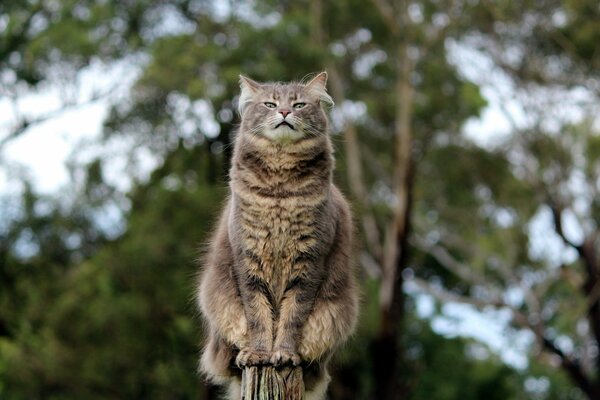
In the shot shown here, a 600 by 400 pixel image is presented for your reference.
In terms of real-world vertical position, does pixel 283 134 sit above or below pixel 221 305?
above

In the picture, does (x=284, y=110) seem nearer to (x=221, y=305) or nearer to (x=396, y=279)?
(x=221, y=305)

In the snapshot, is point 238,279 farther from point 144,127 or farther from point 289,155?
point 144,127

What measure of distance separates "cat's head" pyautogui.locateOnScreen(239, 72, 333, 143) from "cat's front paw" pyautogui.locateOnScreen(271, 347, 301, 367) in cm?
151

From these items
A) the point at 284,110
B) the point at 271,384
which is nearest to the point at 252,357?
the point at 271,384

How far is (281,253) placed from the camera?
6629mm

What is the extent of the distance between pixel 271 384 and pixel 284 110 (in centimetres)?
198

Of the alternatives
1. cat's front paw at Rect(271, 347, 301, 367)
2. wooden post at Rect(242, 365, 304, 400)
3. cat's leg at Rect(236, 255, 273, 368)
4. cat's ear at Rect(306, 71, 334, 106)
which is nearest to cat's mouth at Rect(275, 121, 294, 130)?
cat's ear at Rect(306, 71, 334, 106)

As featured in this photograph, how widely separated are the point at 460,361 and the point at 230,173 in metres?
18.7

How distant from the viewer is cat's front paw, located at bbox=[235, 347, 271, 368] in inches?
250

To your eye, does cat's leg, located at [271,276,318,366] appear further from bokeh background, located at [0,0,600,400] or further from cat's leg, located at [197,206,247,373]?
bokeh background, located at [0,0,600,400]

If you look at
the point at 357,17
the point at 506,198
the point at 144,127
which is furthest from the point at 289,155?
the point at 506,198

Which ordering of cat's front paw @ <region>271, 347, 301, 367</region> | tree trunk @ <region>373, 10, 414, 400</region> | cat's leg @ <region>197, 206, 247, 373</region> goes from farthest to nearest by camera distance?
tree trunk @ <region>373, 10, 414, 400</region> → cat's leg @ <region>197, 206, 247, 373</region> → cat's front paw @ <region>271, 347, 301, 367</region>

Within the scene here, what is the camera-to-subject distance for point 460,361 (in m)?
24.7

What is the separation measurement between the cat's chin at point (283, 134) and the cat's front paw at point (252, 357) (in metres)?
1.51
